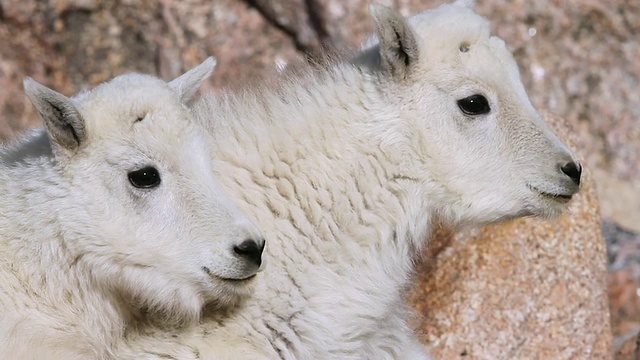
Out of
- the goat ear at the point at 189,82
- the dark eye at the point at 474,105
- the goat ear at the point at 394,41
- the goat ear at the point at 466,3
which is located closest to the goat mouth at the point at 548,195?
the dark eye at the point at 474,105

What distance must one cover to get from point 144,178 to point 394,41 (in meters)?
1.59

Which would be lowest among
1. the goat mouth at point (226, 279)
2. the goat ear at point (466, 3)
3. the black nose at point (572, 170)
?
the black nose at point (572, 170)

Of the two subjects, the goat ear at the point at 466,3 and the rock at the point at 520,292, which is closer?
the goat ear at the point at 466,3

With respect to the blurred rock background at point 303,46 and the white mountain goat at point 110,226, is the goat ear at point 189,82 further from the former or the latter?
the blurred rock background at point 303,46

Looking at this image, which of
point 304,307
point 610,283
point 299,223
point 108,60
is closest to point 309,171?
point 299,223

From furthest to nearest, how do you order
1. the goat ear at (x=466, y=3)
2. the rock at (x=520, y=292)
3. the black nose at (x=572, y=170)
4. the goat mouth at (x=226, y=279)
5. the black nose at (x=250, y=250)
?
the rock at (x=520, y=292)
the goat ear at (x=466, y=3)
the black nose at (x=572, y=170)
the goat mouth at (x=226, y=279)
the black nose at (x=250, y=250)

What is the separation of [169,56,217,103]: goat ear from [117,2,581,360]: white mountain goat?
0.26 m

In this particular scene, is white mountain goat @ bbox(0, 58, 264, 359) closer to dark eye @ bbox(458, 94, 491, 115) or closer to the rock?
dark eye @ bbox(458, 94, 491, 115)

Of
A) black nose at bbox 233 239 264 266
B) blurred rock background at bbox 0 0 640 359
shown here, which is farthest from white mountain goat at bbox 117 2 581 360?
blurred rock background at bbox 0 0 640 359

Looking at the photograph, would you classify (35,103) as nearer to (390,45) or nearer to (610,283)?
(390,45)

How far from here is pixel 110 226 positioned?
5656 millimetres

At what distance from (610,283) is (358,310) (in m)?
4.00

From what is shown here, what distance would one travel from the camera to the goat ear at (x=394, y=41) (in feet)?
20.5

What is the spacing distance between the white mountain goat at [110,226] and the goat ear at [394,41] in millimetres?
1158
